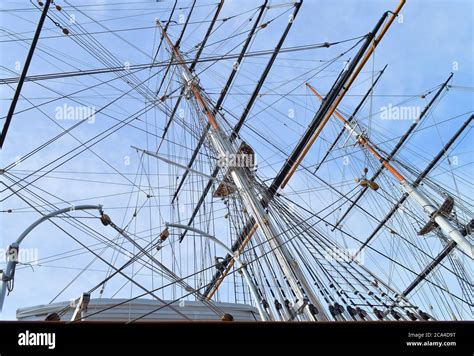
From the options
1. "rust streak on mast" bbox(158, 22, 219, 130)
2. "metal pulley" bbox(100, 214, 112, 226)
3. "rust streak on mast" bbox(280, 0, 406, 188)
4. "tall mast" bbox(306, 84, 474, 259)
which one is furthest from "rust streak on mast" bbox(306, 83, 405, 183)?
"metal pulley" bbox(100, 214, 112, 226)

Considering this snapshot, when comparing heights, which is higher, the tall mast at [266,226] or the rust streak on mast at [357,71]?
the rust streak on mast at [357,71]

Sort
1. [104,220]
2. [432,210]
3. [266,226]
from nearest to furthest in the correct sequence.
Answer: [104,220] < [266,226] < [432,210]

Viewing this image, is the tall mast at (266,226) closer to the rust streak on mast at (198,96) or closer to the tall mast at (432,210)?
the rust streak on mast at (198,96)

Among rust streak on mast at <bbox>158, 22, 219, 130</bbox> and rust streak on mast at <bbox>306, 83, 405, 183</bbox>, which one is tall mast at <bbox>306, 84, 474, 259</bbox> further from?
rust streak on mast at <bbox>158, 22, 219, 130</bbox>

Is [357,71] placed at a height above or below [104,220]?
above

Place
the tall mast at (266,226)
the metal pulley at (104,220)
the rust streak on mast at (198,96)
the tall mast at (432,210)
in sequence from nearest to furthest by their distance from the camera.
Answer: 1. the tall mast at (266,226)
2. the metal pulley at (104,220)
3. the rust streak on mast at (198,96)
4. the tall mast at (432,210)

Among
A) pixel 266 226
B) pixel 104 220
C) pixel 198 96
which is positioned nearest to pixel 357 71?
pixel 198 96

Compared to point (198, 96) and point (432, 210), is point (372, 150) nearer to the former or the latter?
point (432, 210)

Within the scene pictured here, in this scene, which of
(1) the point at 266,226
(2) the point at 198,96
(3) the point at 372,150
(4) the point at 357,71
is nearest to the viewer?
(1) the point at 266,226

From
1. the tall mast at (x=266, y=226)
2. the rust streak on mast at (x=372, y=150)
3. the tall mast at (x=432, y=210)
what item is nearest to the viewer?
the tall mast at (x=266, y=226)

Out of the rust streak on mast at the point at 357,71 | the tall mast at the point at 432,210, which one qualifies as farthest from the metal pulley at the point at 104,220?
the tall mast at the point at 432,210

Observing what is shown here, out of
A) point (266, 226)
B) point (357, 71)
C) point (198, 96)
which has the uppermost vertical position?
point (198, 96)
